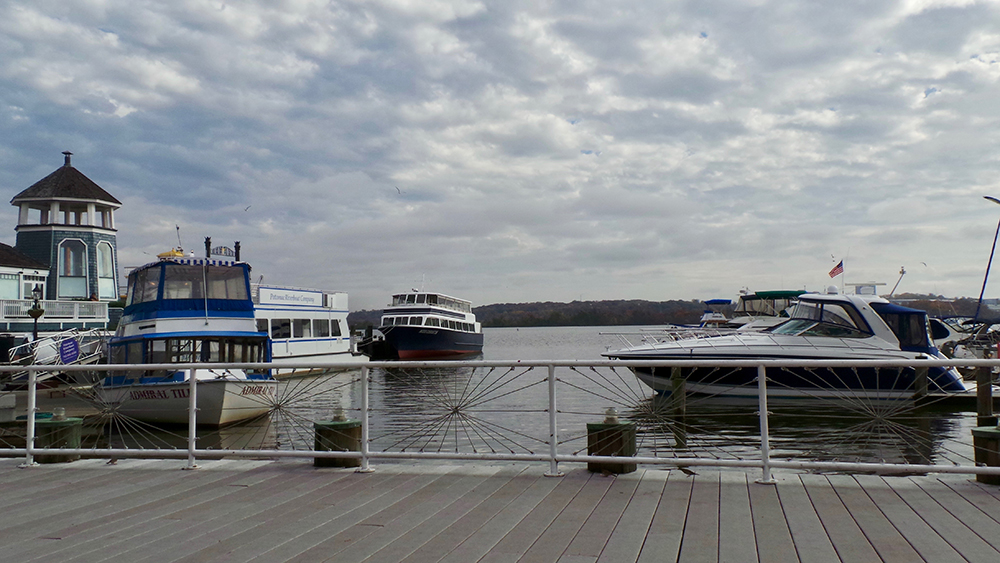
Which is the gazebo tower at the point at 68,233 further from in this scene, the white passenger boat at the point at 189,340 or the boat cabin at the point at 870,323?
the boat cabin at the point at 870,323

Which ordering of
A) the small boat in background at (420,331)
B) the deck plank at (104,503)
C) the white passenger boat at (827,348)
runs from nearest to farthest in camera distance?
1. the deck plank at (104,503)
2. the white passenger boat at (827,348)
3. the small boat in background at (420,331)

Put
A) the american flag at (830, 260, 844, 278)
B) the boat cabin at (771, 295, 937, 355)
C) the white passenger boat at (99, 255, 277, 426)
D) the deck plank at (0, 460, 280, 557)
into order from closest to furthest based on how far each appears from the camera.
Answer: the deck plank at (0, 460, 280, 557) < the white passenger boat at (99, 255, 277, 426) < the boat cabin at (771, 295, 937, 355) < the american flag at (830, 260, 844, 278)

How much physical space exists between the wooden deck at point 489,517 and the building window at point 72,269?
108ft

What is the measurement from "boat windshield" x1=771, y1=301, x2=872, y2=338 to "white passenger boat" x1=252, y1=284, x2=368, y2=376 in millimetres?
20333

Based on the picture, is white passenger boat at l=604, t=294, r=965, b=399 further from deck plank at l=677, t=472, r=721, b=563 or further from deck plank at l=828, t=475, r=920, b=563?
deck plank at l=677, t=472, r=721, b=563

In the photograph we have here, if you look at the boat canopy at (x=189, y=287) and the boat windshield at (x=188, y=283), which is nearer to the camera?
the boat canopy at (x=189, y=287)

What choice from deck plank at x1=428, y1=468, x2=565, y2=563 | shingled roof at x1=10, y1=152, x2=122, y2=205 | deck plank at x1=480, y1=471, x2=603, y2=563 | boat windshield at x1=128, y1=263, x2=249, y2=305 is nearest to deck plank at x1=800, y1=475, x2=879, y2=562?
deck plank at x1=480, y1=471, x2=603, y2=563

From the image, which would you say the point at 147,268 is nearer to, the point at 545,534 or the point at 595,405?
the point at 595,405

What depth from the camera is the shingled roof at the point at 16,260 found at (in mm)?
31375

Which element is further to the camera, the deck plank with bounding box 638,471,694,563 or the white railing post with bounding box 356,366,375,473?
the white railing post with bounding box 356,366,375,473

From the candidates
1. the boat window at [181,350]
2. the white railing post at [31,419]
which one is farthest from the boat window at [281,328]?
the white railing post at [31,419]

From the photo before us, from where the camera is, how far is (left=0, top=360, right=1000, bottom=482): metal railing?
19.6 ft

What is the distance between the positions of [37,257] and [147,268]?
884 inches

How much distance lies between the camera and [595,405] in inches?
828
